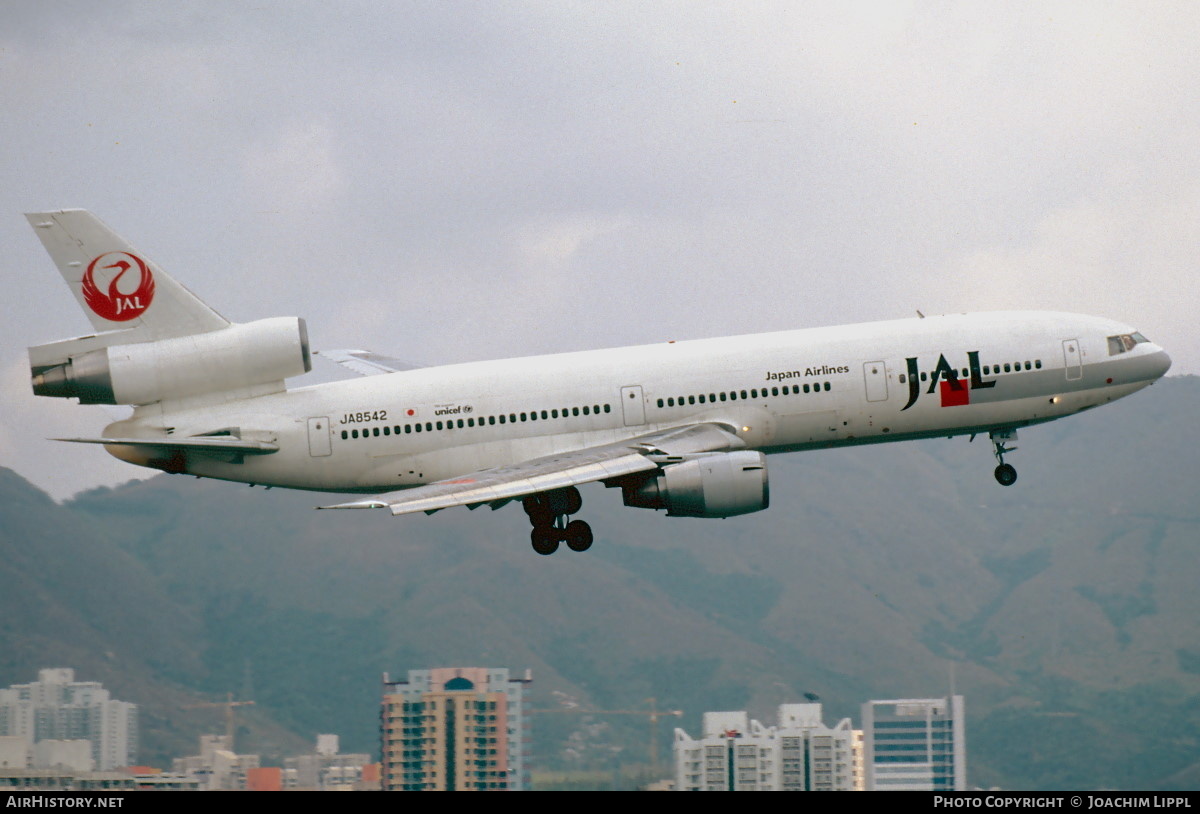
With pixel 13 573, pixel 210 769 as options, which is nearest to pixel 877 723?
pixel 210 769

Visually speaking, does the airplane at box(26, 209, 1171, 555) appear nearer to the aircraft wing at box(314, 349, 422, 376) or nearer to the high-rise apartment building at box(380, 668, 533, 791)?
the aircraft wing at box(314, 349, 422, 376)

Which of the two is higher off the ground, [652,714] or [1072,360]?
[1072,360]

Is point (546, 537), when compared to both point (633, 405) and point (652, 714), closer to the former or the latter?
point (633, 405)

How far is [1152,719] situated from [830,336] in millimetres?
163594

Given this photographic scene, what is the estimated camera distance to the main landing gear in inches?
2276

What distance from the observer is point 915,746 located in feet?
538

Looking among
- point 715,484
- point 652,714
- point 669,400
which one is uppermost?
point 669,400

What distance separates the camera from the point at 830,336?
56781 millimetres

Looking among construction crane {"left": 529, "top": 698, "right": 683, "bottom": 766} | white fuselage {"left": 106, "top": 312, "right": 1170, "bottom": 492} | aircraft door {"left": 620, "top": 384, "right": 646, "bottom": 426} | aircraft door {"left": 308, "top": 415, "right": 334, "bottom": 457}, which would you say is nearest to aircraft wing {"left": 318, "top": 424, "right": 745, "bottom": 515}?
aircraft door {"left": 620, "top": 384, "right": 646, "bottom": 426}

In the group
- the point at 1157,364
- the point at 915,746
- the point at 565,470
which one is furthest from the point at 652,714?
the point at 565,470

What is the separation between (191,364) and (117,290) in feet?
14.5

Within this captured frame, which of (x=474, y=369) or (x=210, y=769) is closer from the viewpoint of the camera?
(x=474, y=369)
